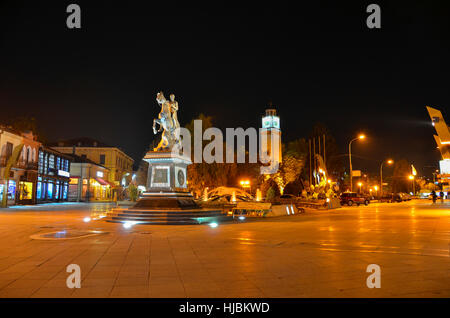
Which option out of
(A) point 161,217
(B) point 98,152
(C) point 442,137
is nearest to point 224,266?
(A) point 161,217

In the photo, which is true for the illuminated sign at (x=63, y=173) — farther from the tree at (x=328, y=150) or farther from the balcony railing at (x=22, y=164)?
the tree at (x=328, y=150)

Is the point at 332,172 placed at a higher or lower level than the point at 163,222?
higher

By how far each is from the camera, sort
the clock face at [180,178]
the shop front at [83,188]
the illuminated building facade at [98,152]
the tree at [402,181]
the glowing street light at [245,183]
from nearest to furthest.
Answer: the clock face at [180,178] → the glowing street light at [245,183] → the shop front at [83,188] → the illuminated building facade at [98,152] → the tree at [402,181]

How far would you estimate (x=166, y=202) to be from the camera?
18.5 m

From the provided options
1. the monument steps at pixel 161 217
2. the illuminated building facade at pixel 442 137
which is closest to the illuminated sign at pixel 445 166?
the illuminated building facade at pixel 442 137

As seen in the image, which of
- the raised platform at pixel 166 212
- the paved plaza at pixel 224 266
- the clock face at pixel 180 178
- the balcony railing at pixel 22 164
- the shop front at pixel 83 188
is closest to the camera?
the paved plaza at pixel 224 266

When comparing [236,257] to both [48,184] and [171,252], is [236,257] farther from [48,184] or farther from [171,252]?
[48,184]

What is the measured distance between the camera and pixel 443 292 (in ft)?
16.3

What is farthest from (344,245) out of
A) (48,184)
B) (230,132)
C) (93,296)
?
(48,184)

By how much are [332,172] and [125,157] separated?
51034mm

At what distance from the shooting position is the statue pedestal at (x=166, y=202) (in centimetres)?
1672

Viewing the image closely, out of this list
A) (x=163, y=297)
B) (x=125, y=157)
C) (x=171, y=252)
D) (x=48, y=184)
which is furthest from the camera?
(x=125, y=157)

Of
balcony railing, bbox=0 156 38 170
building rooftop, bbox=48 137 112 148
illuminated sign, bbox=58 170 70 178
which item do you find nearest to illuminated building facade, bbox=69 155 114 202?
illuminated sign, bbox=58 170 70 178

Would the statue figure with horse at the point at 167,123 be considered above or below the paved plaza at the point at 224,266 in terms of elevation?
above
